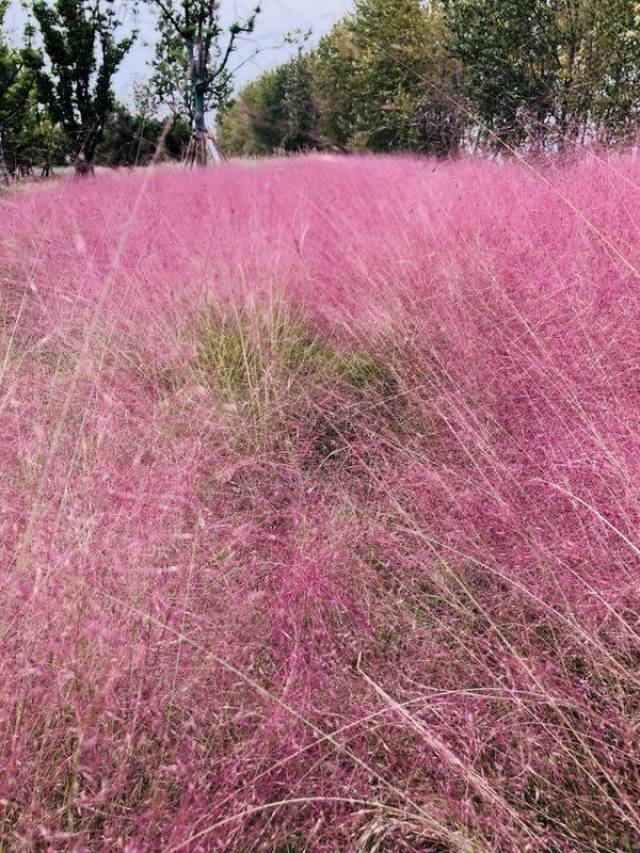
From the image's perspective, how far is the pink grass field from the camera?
100 cm

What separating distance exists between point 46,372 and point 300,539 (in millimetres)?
1791

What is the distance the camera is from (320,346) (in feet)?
9.37

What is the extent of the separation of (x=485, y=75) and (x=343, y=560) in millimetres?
12730

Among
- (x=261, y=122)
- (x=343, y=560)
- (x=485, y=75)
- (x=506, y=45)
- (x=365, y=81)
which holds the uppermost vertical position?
(x=261, y=122)

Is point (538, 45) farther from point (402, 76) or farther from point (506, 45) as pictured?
point (402, 76)

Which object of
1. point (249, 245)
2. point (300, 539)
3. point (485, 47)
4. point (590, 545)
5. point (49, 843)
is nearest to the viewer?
point (49, 843)

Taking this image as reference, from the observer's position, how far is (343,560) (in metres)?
1.57

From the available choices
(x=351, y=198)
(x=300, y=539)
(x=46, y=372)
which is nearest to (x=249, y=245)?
(x=46, y=372)

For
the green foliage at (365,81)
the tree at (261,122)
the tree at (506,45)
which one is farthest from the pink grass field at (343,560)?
the tree at (261,122)

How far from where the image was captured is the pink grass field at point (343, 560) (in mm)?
1004

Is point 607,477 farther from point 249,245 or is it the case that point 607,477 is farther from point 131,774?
point 249,245

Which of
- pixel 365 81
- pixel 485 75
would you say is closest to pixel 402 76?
pixel 365 81

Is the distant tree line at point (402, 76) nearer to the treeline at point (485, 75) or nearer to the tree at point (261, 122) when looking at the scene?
the treeline at point (485, 75)

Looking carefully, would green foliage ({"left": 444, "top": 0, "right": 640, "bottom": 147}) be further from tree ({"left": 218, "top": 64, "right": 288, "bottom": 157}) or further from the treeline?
tree ({"left": 218, "top": 64, "right": 288, "bottom": 157})
